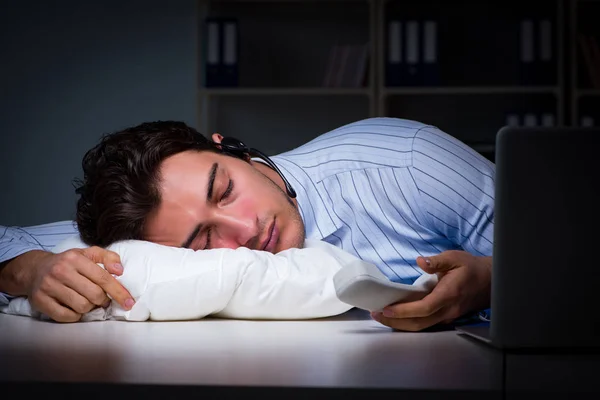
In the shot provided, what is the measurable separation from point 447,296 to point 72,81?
3.54 m

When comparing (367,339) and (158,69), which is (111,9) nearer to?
(158,69)

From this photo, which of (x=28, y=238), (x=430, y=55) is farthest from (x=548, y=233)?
(x=430, y=55)

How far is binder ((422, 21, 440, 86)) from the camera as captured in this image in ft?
11.3

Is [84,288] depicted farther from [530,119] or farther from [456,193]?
[530,119]

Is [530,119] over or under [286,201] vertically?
over

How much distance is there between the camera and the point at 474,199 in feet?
3.93

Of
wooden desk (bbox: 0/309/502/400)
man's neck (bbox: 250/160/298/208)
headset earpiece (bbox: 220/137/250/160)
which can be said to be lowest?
wooden desk (bbox: 0/309/502/400)

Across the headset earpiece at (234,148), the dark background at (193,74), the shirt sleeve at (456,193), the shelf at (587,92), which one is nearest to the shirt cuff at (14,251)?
the headset earpiece at (234,148)

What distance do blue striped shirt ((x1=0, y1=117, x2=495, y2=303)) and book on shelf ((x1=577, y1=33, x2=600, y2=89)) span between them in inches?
96.2

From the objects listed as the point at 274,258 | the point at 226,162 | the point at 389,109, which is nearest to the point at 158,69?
the point at 389,109

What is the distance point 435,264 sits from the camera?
887 mm

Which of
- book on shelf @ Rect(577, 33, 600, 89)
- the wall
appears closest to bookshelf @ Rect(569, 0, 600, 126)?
book on shelf @ Rect(577, 33, 600, 89)

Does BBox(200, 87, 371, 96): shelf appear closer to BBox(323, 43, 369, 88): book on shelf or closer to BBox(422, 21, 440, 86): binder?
BBox(323, 43, 369, 88): book on shelf

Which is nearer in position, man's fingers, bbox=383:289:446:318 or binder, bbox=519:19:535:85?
man's fingers, bbox=383:289:446:318
